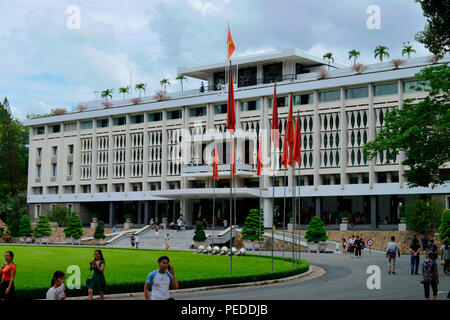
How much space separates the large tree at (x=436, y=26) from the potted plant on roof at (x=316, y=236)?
24876 mm

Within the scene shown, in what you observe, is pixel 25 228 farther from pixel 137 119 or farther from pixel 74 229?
pixel 137 119

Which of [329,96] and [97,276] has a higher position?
[329,96]

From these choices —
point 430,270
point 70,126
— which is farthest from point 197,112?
point 430,270

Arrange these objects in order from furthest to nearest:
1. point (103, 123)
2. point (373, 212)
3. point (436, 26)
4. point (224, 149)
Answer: point (103, 123), point (224, 149), point (373, 212), point (436, 26)

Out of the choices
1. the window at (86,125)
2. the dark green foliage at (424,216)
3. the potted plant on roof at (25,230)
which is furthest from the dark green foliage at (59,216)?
the dark green foliage at (424,216)

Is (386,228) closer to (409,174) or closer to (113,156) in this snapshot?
(409,174)

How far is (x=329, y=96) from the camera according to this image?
65.2 meters

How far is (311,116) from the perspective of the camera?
66438 millimetres

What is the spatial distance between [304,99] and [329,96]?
296 cm

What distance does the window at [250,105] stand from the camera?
70.6m

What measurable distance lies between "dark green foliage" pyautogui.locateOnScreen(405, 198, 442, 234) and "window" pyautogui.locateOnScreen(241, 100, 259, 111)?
24.7 metres

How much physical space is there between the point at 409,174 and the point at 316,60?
1593 inches

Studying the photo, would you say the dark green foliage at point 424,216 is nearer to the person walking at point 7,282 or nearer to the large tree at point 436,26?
the large tree at point 436,26

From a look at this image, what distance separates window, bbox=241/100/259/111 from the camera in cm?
7062
